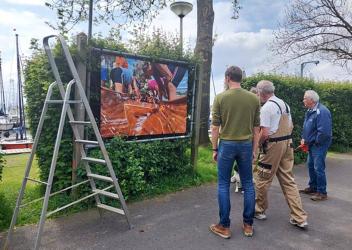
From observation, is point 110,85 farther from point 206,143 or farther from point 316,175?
point 206,143

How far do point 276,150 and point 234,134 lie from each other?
0.84m

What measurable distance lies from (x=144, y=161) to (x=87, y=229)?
1.70 metres

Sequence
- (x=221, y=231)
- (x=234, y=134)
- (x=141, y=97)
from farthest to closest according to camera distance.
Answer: (x=141, y=97) < (x=221, y=231) < (x=234, y=134)

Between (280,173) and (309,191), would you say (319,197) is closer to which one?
(309,191)

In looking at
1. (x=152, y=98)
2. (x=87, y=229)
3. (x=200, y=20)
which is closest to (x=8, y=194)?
(x=87, y=229)

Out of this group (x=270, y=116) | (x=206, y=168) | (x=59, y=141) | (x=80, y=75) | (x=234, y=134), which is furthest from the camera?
(x=206, y=168)

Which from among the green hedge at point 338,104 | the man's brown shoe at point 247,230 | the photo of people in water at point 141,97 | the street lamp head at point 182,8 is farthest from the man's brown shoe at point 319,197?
the street lamp head at point 182,8

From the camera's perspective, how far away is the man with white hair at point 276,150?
4.18 meters

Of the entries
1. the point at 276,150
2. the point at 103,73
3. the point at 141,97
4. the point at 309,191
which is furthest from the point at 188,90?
the point at 309,191

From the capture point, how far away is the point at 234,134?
12.3ft

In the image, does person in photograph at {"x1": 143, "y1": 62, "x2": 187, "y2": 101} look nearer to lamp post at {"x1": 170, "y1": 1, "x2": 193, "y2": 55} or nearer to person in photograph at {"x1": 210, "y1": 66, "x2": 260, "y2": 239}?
person in photograph at {"x1": 210, "y1": 66, "x2": 260, "y2": 239}

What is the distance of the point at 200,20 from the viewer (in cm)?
923

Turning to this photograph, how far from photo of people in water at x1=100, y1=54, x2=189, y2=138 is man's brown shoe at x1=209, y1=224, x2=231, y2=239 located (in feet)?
7.43

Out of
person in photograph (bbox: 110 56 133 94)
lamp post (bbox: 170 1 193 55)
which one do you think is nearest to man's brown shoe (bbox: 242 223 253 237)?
person in photograph (bbox: 110 56 133 94)
